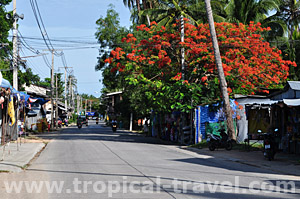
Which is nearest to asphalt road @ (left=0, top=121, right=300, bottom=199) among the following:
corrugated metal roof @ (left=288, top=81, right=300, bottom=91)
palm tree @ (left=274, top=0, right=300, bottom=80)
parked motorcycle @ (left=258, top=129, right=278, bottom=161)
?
parked motorcycle @ (left=258, top=129, right=278, bottom=161)

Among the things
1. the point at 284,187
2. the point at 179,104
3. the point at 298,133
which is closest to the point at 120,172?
the point at 284,187

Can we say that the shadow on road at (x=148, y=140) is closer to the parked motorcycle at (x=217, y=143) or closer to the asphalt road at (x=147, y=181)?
the asphalt road at (x=147, y=181)

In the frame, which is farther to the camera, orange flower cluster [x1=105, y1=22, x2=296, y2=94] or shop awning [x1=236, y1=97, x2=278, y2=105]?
orange flower cluster [x1=105, y1=22, x2=296, y2=94]

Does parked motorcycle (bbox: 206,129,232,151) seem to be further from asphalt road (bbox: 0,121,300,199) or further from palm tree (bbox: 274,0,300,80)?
palm tree (bbox: 274,0,300,80)

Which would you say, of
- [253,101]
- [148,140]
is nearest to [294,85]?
[253,101]

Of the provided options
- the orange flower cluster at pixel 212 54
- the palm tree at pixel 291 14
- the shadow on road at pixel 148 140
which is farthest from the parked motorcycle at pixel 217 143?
the palm tree at pixel 291 14

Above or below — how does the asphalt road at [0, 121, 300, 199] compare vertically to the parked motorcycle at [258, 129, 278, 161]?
below

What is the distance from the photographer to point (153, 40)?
97.4 ft

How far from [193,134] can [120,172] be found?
1653 cm

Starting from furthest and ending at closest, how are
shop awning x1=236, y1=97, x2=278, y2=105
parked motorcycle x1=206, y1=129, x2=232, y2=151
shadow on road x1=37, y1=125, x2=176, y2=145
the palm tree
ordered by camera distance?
the palm tree
shadow on road x1=37, y1=125, x2=176, y2=145
shop awning x1=236, y1=97, x2=278, y2=105
parked motorcycle x1=206, y1=129, x2=232, y2=151

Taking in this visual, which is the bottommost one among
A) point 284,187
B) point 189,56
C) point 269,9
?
point 284,187

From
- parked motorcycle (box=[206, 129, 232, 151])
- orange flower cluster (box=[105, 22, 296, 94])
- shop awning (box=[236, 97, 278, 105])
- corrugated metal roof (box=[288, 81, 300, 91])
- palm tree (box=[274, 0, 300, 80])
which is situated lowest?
parked motorcycle (box=[206, 129, 232, 151])

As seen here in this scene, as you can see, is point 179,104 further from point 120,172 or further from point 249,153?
point 120,172

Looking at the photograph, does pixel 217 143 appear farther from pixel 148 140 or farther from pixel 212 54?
pixel 148 140
